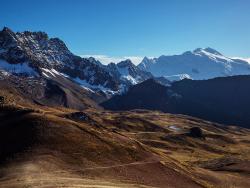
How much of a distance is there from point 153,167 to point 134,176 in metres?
8.44

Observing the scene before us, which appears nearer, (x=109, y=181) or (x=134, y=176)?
(x=109, y=181)

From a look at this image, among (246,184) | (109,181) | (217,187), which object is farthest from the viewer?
(246,184)

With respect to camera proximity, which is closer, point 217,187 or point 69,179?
point 69,179

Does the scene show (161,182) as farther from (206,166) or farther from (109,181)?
(206,166)

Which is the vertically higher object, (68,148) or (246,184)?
(68,148)

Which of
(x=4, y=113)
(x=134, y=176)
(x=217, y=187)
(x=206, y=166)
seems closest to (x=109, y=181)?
(x=134, y=176)

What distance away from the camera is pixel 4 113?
101000mm

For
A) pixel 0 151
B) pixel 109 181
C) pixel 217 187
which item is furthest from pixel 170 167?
pixel 0 151

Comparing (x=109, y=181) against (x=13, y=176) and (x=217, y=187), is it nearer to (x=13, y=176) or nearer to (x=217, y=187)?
(x=13, y=176)

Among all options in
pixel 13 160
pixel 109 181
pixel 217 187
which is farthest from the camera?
pixel 217 187

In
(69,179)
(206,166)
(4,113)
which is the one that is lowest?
(206,166)

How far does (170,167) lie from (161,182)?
409 inches

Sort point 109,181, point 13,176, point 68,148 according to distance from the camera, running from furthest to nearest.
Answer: point 68,148 → point 109,181 → point 13,176

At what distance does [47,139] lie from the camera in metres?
84.5
